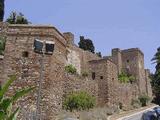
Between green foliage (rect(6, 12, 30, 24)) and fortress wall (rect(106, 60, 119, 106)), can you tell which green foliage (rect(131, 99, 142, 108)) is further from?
green foliage (rect(6, 12, 30, 24))

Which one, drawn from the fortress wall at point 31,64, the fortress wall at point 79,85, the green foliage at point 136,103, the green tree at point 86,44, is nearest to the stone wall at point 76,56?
the fortress wall at point 79,85

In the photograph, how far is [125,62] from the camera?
51.5 metres

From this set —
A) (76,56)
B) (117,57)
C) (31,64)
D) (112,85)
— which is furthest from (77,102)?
(117,57)

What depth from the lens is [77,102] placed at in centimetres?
2372

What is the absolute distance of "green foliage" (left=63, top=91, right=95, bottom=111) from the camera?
76.7ft

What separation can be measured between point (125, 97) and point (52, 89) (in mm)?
19786

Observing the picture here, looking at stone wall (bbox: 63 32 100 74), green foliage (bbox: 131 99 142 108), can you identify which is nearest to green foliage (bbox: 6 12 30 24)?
stone wall (bbox: 63 32 100 74)

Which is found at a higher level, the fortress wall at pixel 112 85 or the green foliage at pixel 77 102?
the fortress wall at pixel 112 85

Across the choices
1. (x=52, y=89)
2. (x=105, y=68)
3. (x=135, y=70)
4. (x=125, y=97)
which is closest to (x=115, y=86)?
(x=105, y=68)

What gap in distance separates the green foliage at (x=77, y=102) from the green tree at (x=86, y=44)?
84.6 ft

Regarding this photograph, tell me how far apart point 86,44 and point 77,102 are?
28465 mm

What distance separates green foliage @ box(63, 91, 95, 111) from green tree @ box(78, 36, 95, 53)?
2579cm

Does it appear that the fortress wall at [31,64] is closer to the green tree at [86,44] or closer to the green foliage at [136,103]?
the green foliage at [136,103]

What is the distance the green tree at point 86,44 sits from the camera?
5106cm
